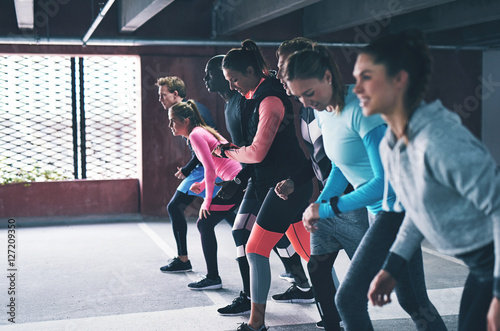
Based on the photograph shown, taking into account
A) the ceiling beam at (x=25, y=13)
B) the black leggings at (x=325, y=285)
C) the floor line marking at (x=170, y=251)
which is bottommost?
the floor line marking at (x=170, y=251)

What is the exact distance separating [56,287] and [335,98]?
2.89 meters

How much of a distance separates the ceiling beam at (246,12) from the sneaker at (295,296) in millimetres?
2950

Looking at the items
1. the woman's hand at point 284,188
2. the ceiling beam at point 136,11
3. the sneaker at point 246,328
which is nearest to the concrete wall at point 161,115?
the ceiling beam at point 136,11

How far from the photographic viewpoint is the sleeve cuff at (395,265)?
5.91ft

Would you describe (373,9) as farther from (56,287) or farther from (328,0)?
(56,287)

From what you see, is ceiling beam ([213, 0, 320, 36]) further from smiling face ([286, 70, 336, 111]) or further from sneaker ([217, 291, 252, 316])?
smiling face ([286, 70, 336, 111])

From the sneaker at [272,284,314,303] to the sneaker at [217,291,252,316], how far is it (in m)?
0.34

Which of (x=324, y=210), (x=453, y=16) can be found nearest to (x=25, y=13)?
(x=324, y=210)

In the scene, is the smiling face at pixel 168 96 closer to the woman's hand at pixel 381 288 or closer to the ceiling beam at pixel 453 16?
the woman's hand at pixel 381 288

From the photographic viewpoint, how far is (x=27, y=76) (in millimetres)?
7625

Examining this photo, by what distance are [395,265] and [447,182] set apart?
0.36 metres

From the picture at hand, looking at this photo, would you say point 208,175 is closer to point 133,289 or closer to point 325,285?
point 133,289

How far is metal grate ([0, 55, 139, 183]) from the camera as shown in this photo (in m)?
7.59

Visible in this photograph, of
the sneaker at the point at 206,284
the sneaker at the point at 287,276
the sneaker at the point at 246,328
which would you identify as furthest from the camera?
the sneaker at the point at 287,276
